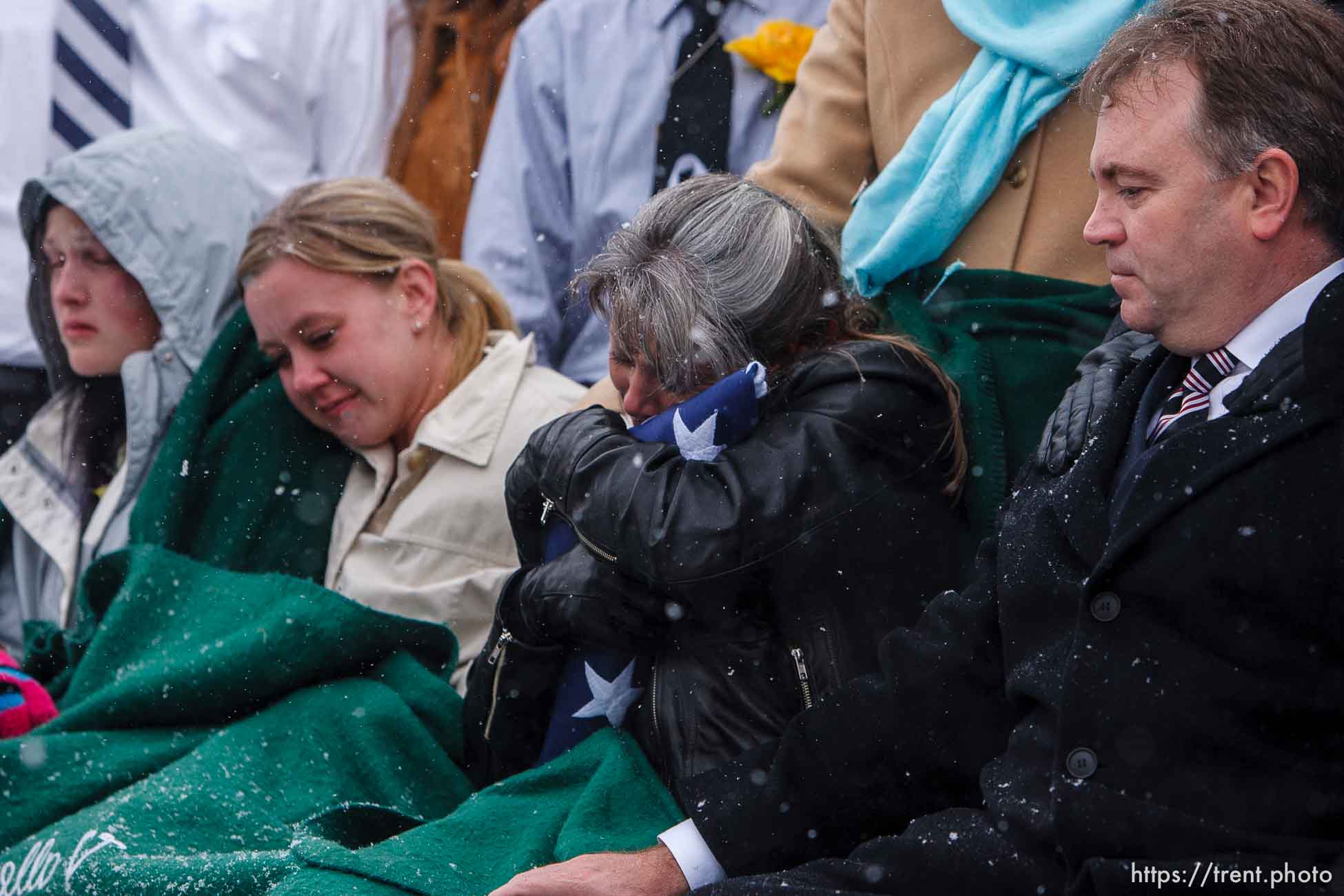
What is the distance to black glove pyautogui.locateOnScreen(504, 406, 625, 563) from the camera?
2.90 m

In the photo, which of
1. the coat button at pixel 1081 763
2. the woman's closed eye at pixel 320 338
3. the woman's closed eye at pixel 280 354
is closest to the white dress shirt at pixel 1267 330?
the coat button at pixel 1081 763

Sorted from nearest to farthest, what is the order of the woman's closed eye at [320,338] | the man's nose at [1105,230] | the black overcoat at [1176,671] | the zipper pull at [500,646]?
the black overcoat at [1176,671] → the man's nose at [1105,230] → the zipper pull at [500,646] → the woman's closed eye at [320,338]

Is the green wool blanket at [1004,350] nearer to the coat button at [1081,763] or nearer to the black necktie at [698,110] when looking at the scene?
the coat button at [1081,763]

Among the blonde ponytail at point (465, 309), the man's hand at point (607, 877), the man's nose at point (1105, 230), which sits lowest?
the man's hand at point (607, 877)

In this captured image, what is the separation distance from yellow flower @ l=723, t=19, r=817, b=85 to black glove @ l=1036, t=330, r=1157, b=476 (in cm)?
181

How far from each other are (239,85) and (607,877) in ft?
12.0

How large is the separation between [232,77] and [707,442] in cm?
316

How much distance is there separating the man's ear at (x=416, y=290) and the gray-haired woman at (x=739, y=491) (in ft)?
3.50

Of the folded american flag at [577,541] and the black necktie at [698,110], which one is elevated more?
the black necktie at [698,110]

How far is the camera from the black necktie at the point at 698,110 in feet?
14.7

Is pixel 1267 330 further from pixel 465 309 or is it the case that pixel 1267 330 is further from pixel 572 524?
pixel 465 309

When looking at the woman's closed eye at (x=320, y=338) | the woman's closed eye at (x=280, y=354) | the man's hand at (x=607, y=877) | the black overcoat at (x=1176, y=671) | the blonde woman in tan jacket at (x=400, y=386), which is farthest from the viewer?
the woman's closed eye at (x=280, y=354)

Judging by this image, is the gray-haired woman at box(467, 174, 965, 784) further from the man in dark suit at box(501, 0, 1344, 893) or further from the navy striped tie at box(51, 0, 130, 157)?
the navy striped tie at box(51, 0, 130, 157)

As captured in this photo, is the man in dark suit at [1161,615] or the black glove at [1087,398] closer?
the man in dark suit at [1161,615]
